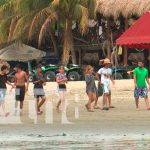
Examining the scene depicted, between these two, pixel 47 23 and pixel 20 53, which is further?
pixel 20 53

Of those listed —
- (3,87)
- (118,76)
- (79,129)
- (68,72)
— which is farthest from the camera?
(68,72)

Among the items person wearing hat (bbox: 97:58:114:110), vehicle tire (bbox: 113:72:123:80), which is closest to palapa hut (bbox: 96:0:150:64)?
vehicle tire (bbox: 113:72:123:80)

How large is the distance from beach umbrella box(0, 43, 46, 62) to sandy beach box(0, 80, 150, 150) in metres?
16.3

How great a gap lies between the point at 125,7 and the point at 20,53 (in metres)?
7.32

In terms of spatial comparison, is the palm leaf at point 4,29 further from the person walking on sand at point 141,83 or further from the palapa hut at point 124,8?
the person walking on sand at point 141,83

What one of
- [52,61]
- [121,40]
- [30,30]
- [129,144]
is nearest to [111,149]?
[129,144]

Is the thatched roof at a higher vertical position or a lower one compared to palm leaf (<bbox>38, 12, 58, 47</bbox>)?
higher

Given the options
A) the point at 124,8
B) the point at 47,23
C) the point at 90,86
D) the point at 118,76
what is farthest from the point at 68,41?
the point at 90,86

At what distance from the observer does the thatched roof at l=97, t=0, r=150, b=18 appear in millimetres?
34188

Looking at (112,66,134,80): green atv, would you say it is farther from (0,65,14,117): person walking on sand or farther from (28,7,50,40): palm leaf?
(0,65,14,117): person walking on sand

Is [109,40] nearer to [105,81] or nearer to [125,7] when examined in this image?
[125,7]

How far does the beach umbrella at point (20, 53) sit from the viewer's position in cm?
3825

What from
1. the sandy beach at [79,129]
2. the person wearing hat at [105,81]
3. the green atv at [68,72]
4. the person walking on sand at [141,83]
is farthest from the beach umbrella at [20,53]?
the person walking on sand at [141,83]

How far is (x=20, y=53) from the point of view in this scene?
38625 mm
